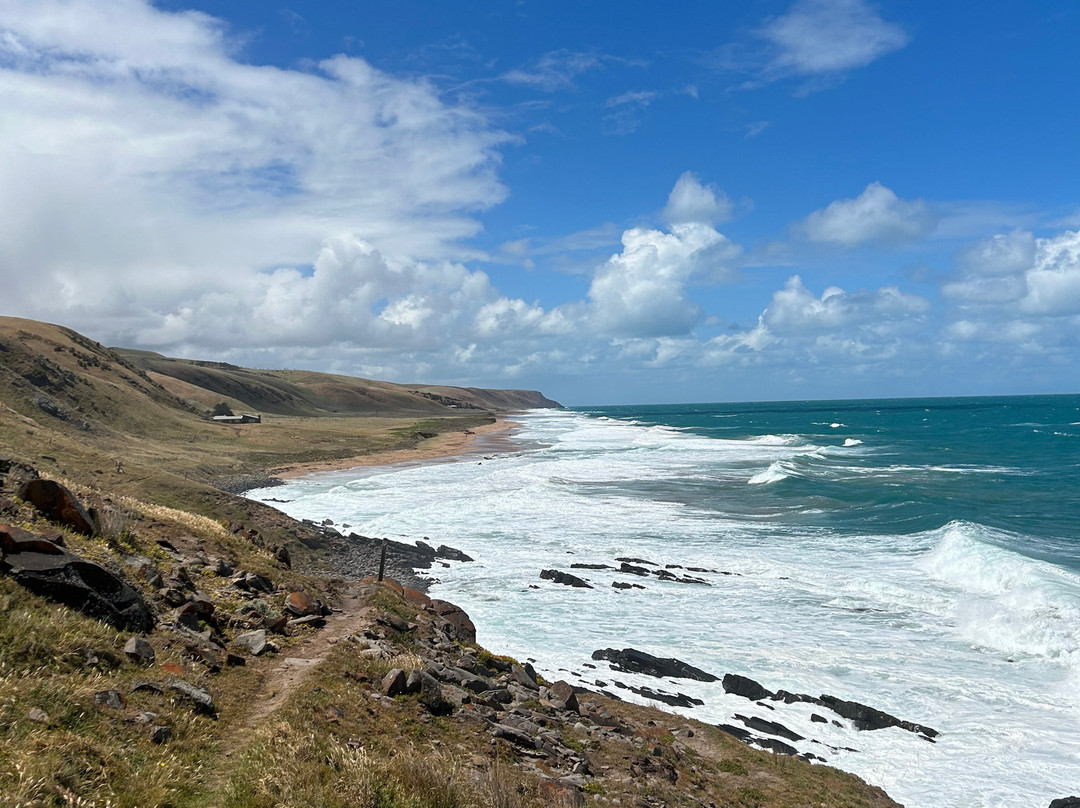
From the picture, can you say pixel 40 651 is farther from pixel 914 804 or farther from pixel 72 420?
pixel 72 420

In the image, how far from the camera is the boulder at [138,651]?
8023 millimetres

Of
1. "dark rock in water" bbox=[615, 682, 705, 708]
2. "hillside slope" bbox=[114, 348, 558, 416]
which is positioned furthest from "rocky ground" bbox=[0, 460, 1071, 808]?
"hillside slope" bbox=[114, 348, 558, 416]

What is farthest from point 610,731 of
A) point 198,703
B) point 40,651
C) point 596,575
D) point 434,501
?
point 434,501

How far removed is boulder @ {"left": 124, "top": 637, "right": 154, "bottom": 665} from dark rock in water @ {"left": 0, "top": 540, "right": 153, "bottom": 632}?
0.52m

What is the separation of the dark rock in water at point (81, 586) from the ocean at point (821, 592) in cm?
958

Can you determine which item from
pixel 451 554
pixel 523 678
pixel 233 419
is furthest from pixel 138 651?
pixel 233 419

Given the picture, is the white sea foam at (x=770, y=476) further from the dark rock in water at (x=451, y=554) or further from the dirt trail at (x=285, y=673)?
the dirt trail at (x=285, y=673)

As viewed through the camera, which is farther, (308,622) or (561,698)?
(561,698)

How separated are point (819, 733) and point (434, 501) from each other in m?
28.7

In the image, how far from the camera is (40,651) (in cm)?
713

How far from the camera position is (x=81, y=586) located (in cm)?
847

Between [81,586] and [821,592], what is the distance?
21.2 metres

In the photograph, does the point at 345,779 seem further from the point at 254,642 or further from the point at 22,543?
the point at 22,543

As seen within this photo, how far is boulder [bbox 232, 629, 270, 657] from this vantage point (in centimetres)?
1007
